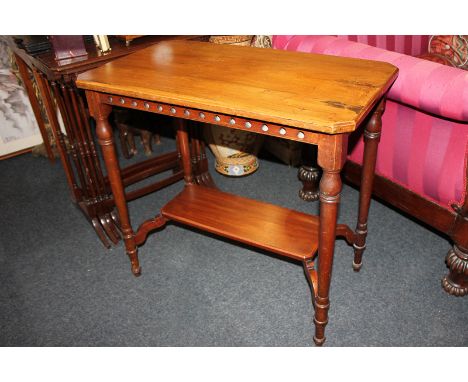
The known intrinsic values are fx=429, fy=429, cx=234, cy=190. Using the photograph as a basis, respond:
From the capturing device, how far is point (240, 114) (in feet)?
3.88

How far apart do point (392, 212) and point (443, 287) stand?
52cm

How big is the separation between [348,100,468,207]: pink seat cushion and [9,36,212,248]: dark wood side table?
0.99 meters

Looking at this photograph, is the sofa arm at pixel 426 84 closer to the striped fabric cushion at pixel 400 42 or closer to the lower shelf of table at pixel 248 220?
the lower shelf of table at pixel 248 220

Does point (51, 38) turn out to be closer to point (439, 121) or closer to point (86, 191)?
point (86, 191)

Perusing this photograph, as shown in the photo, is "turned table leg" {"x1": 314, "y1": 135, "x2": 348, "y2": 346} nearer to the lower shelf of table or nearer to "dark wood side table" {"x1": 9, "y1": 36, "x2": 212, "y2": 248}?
the lower shelf of table

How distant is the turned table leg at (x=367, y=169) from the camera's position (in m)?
1.48

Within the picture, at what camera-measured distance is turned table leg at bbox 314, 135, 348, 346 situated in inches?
44.1

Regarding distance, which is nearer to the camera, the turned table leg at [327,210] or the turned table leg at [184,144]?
the turned table leg at [327,210]

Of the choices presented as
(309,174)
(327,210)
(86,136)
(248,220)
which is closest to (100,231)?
(86,136)

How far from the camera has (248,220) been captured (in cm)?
175

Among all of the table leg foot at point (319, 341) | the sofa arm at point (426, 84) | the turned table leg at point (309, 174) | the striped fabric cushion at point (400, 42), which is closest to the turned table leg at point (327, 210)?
the table leg foot at point (319, 341)

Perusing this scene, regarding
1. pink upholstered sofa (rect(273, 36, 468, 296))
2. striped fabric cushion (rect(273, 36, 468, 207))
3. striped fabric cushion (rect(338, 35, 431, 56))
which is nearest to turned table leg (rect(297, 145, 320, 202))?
pink upholstered sofa (rect(273, 36, 468, 296))
